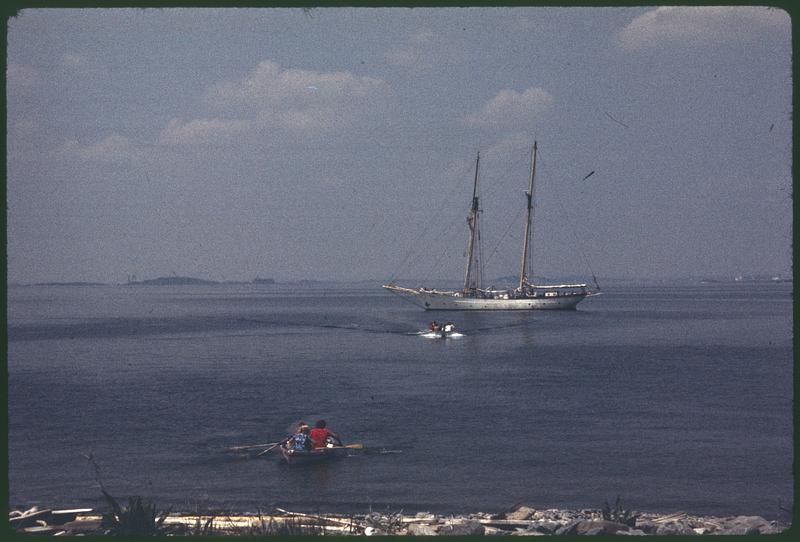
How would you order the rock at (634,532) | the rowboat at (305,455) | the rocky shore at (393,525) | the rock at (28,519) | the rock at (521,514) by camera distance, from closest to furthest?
the rock at (634,532) < the rocky shore at (393,525) < the rock at (28,519) < the rock at (521,514) < the rowboat at (305,455)

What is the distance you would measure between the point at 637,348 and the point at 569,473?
1982 inches

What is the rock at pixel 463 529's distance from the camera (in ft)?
53.2

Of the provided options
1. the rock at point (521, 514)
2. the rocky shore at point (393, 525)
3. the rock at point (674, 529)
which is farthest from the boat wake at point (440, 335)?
the rock at point (674, 529)

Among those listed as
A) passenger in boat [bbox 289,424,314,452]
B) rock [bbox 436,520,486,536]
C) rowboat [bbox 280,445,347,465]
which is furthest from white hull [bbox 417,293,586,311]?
rock [bbox 436,520,486,536]

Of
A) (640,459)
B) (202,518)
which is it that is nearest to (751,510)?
(640,459)

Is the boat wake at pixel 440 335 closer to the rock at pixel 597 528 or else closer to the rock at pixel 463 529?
the rock at pixel 463 529

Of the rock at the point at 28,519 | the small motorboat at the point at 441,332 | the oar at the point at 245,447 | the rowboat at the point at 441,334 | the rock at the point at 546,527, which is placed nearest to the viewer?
the rock at the point at 28,519

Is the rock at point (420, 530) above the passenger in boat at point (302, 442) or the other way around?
above

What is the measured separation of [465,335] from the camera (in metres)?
91.9

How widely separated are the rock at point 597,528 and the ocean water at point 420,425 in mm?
6880

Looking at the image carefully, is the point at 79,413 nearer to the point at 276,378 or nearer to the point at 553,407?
the point at 276,378

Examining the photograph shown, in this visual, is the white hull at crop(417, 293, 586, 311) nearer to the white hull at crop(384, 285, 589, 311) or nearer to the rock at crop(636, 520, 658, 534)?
the white hull at crop(384, 285, 589, 311)

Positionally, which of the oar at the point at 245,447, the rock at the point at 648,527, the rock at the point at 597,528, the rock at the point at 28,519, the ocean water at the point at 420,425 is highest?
the rock at the point at 28,519

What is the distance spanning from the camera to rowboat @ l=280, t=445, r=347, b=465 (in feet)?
88.4
